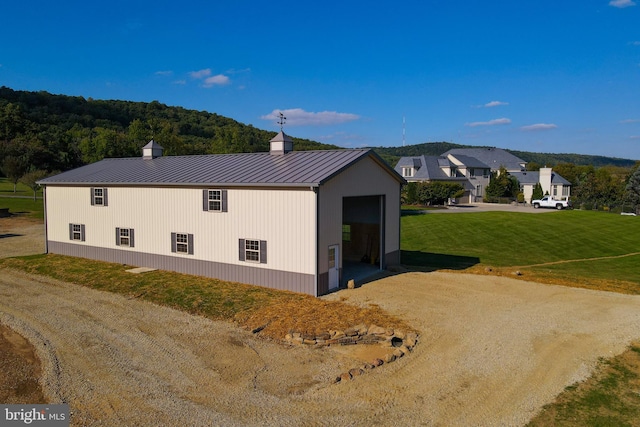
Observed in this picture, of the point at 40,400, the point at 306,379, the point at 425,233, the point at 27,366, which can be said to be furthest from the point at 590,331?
the point at 425,233

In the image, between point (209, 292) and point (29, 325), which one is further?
point (209, 292)

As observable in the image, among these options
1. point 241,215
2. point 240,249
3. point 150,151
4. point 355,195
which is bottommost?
point 240,249

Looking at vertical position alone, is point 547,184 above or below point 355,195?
above

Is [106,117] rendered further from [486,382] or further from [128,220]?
[486,382]

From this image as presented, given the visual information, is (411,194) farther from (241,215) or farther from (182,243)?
(241,215)

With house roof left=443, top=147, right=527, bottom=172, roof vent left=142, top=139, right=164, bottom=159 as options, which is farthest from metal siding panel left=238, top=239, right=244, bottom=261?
house roof left=443, top=147, right=527, bottom=172

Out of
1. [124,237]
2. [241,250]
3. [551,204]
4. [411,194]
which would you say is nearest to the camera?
[241,250]

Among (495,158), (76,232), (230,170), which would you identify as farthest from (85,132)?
(495,158)

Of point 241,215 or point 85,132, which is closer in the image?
point 241,215
